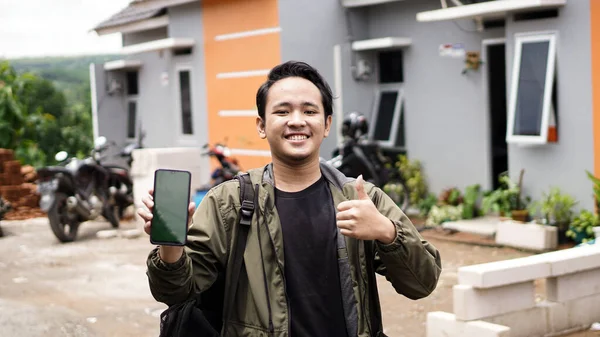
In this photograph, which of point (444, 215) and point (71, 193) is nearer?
point (444, 215)

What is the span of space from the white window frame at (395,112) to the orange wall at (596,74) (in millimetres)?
3698

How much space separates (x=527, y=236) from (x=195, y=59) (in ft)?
24.2

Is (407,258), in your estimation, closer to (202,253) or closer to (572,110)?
(202,253)

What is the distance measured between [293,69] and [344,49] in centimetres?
1012

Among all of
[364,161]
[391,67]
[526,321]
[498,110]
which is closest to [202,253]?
[526,321]

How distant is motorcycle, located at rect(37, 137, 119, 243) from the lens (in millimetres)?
11383

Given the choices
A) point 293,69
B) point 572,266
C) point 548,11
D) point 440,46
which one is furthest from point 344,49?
point 293,69

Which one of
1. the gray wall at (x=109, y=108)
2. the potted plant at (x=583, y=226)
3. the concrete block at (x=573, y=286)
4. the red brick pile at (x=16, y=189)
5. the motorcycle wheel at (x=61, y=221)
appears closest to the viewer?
the concrete block at (x=573, y=286)

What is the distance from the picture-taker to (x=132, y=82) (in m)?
19.0

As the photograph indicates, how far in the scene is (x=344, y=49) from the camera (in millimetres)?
12992

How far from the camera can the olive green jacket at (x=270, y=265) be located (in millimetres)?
2777

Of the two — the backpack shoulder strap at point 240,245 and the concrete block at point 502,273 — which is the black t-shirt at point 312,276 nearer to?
the backpack shoulder strap at point 240,245

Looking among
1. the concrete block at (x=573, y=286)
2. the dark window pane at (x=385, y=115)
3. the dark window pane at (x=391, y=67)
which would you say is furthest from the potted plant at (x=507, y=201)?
the concrete block at (x=573, y=286)

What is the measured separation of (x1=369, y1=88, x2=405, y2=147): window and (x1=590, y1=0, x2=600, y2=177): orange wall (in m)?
3.70
